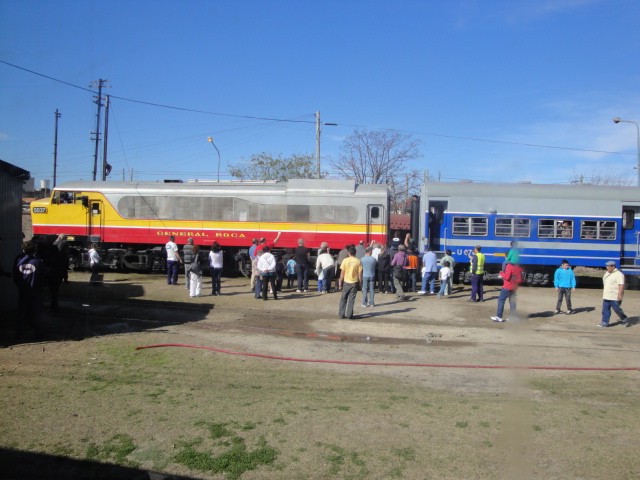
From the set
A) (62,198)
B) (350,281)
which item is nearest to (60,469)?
(350,281)

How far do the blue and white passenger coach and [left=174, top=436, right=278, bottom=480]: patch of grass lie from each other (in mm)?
14227

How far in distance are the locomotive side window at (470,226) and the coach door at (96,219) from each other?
14055 mm

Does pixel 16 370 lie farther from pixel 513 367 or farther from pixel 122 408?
pixel 513 367

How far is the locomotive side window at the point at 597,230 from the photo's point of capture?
18.2 metres

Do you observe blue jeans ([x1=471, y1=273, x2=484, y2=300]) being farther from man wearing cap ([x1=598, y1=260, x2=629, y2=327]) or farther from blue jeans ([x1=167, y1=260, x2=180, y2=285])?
blue jeans ([x1=167, y1=260, x2=180, y2=285])

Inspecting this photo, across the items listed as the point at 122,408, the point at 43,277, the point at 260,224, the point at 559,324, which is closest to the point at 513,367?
the point at 122,408

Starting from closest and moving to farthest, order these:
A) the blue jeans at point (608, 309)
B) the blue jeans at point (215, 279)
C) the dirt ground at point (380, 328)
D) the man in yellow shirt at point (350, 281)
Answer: the dirt ground at point (380, 328)
the blue jeans at point (608, 309)
the man in yellow shirt at point (350, 281)
the blue jeans at point (215, 279)

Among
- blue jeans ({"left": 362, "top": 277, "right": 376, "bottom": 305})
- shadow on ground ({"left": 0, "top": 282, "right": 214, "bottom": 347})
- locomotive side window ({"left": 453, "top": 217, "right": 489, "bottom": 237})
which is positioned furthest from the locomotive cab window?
locomotive side window ({"left": 453, "top": 217, "right": 489, "bottom": 237})

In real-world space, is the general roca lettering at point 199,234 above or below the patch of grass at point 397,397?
above

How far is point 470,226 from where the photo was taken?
60.3ft

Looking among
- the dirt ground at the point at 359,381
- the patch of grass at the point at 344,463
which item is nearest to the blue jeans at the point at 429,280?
the dirt ground at the point at 359,381

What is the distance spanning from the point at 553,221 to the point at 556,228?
0.26m

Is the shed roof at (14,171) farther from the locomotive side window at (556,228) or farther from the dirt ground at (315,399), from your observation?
the locomotive side window at (556,228)

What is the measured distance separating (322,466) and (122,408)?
2.66 metres
